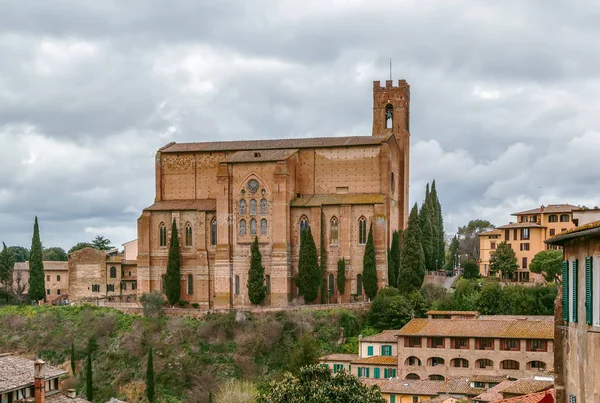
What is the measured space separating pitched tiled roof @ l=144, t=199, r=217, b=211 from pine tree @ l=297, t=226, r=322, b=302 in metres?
9.49

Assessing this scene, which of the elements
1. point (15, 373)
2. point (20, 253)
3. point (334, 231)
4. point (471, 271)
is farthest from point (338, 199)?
point (20, 253)

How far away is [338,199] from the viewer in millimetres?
67500

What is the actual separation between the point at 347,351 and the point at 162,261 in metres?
20.4

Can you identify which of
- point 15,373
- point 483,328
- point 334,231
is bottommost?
point 483,328

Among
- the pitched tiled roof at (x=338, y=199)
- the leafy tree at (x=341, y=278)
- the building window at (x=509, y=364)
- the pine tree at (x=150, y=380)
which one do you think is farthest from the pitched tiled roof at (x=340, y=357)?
the pitched tiled roof at (x=338, y=199)

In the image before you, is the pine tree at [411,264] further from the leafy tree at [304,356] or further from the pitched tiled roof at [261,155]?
the pitched tiled roof at [261,155]

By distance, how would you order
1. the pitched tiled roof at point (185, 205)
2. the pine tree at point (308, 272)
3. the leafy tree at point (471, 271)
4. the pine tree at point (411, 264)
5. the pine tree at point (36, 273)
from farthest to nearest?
1. the leafy tree at point (471, 271)
2. the pine tree at point (36, 273)
3. the pitched tiled roof at point (185, 205)
4. the pine tree at point (308, 272)
5. the pine tree at point (411, 264)

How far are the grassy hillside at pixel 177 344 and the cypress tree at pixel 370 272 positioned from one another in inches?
110

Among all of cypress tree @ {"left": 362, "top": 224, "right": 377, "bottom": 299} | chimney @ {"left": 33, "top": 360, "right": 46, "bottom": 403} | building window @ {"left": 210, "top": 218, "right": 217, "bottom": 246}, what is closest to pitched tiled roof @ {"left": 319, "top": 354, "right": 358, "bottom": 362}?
cypress tree @ {"left": 362, "top": 224, "right": 377, "bottom": 299}

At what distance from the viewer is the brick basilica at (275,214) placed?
66.4 meters

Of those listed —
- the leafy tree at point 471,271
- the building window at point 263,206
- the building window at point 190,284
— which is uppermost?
the building window at point 263,206

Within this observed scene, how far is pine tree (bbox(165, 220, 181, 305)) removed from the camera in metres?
67.8

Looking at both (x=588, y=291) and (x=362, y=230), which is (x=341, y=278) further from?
(x=588, y=291)

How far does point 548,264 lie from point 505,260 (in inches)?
252
